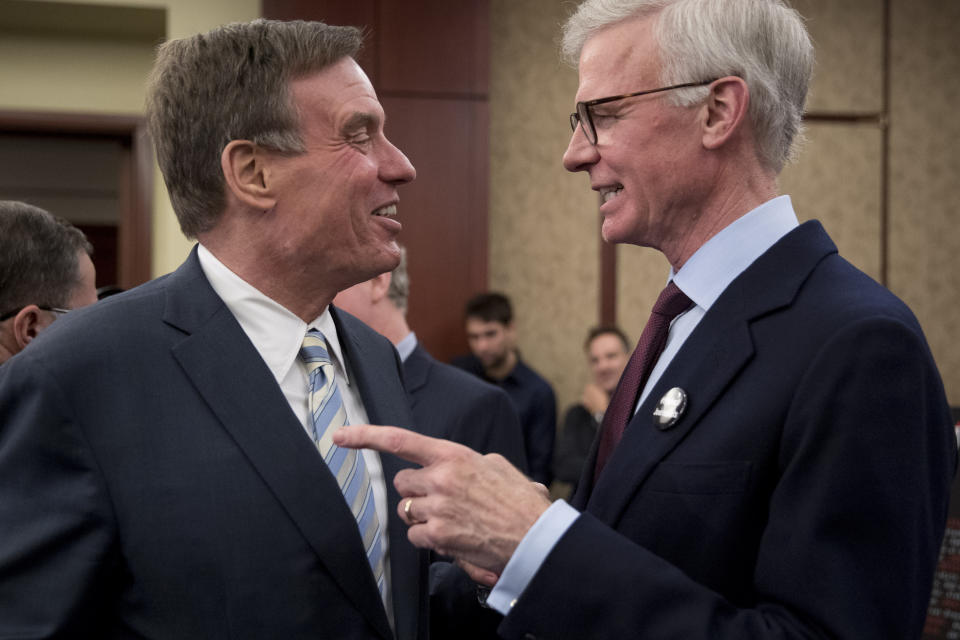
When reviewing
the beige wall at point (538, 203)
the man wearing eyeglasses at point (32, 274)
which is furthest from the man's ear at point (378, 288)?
the beige wall at point (538, 203)

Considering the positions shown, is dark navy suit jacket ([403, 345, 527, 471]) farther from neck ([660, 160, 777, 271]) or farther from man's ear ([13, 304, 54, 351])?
neck ([660, 160, 777, 271])

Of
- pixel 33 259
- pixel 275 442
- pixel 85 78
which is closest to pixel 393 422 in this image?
pixel 275 442

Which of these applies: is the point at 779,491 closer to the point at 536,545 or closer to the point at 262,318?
the point at 536,545

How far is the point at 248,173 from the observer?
56.0 inches

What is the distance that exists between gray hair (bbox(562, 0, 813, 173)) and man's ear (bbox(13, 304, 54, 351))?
3.79ft

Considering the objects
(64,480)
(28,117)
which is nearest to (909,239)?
(28,117)

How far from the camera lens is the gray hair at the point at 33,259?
177cm

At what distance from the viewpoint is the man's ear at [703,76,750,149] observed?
4.47 ft

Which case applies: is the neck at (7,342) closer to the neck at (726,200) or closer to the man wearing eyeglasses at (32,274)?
Answer: the man wearing eyeglasses at (32,274)

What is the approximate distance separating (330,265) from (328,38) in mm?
328

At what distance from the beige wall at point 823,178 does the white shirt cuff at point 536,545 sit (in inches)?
178

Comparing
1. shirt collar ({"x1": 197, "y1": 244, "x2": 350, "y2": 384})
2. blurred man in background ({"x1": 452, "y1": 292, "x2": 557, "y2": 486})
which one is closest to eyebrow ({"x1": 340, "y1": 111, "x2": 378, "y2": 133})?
shirt collar ({"x1": 197, "y1": 244, "x2": 350, "y2": 384})

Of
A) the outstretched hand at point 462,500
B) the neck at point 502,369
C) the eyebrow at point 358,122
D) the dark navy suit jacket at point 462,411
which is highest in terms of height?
the eyebrow at point 358,122

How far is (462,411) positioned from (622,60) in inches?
48.0
